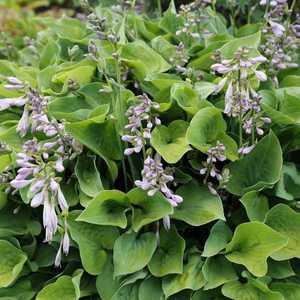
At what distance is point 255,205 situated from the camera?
2.60m

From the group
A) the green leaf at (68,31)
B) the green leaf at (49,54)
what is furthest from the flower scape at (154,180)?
the green leaf at (68,31)

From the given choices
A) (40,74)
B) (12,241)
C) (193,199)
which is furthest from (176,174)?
(40,74)

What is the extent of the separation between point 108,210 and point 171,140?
1.64 ft

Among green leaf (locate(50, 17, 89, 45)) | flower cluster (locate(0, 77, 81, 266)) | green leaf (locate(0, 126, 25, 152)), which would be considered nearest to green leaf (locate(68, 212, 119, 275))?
flower cluster (locate(0, 77, 81, 266))

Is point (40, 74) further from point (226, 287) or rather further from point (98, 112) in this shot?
point (226, 287)

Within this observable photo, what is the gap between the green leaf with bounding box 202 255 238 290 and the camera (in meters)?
2.42

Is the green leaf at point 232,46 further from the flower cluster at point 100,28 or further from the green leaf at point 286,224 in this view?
the green leaf at point 286,224

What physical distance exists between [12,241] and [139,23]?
5.68 feet

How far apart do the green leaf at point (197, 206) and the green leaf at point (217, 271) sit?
0.65ft

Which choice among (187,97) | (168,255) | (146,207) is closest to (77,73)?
(187,97)

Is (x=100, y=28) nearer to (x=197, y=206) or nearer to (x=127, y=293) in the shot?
(x=197, y=206)

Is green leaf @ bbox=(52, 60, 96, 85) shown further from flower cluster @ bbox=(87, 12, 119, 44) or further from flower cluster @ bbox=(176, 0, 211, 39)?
flower cluster @ bbox=(176, 0, 211, 39)

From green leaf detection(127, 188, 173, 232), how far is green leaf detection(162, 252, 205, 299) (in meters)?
0.29

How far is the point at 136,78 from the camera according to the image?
3115 millimetres
